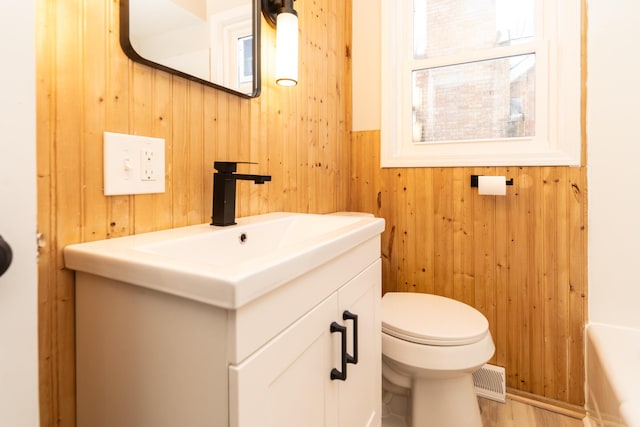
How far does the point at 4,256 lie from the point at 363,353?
2.68 ft

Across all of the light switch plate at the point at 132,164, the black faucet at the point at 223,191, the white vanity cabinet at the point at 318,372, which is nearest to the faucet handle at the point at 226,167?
the black faucet at the point at 223,191

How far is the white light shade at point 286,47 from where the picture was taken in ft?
3.87

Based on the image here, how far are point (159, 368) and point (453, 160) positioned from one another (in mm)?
1495

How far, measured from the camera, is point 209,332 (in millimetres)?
480

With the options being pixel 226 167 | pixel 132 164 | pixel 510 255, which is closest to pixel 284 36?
pixel 226 167

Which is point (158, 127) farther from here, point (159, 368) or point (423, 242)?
point (423, 242)

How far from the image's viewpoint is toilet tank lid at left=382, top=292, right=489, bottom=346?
1.16 meters

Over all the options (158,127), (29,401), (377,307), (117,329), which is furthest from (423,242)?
(29,401)

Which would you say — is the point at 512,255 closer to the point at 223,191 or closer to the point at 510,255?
the point at 510,255

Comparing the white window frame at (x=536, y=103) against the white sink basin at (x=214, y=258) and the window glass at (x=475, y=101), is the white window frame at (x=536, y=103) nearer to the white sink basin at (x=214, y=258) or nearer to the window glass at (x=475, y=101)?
the window glass at (x=475, y=101)

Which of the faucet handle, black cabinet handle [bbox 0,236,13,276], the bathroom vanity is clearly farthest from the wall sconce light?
black cabinet handle [bbox 0,236,13,276]

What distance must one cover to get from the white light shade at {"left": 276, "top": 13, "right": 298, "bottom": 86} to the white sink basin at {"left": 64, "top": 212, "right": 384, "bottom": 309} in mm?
541

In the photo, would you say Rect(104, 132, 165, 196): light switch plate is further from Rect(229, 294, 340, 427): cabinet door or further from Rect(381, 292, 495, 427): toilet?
Rect(381, 292, 495, 427): toilet

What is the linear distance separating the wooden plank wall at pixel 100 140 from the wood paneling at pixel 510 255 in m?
0.77
